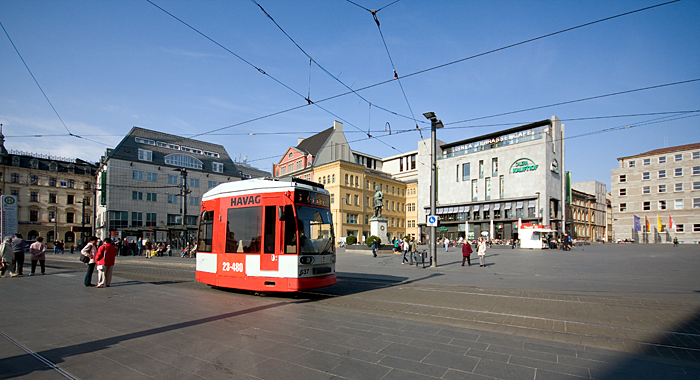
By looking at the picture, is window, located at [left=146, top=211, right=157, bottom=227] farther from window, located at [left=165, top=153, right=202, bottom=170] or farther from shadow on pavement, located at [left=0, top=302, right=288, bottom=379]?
shadow on pavement, located at [left=0, top=302, right=288, bottom=379]

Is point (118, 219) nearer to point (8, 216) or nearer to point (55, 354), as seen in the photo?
point (8, 216)

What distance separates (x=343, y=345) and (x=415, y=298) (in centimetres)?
492

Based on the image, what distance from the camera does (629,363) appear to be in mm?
4828

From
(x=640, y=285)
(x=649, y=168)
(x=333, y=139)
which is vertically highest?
(x=333, y=139)

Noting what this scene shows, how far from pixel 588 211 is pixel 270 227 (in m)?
92.0

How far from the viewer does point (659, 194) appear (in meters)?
63.8

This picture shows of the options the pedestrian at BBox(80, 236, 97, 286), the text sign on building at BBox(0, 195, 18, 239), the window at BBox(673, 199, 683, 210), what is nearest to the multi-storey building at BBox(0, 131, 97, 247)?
the text sign on building at BBox(0, 195, 18, 239)

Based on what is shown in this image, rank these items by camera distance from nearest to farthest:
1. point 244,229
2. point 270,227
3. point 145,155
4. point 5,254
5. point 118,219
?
1. point 270,227
2. point 244,229
3. point 5,254
4. point 118,219
5. point 145,155

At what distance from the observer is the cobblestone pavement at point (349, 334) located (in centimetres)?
A: 455

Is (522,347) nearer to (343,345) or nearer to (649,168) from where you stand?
(343,345)

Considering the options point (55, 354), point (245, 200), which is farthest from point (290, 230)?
point (55, 354)

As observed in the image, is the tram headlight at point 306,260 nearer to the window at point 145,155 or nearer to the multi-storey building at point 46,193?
the window at point 145,155

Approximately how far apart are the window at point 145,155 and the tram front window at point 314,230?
56.0m

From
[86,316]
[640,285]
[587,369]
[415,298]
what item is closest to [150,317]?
[86,316]
